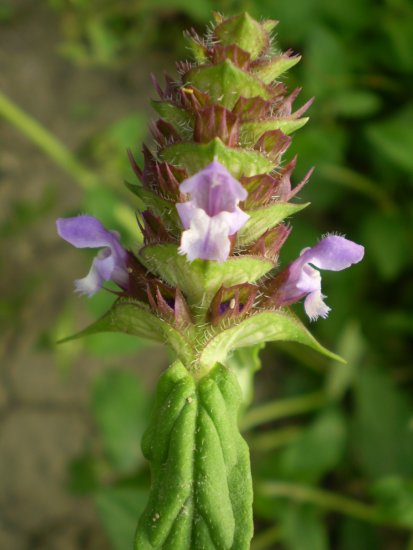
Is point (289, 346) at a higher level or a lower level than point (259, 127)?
lower

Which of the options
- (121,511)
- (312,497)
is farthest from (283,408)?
(121,511)

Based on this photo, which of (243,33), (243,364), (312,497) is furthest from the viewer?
(312,497)

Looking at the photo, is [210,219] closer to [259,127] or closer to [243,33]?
[259,127]

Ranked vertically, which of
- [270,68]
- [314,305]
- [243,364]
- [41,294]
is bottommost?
[41,294]

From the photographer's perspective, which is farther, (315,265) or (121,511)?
(121,511)

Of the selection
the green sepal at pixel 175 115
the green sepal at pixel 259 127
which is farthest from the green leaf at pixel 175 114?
the green sepal at pixel 259 127

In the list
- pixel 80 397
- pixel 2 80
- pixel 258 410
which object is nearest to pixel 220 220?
pixel 258 410

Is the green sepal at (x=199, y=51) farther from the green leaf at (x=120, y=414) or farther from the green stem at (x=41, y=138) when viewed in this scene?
the green leaf at (x=120, y=414)
